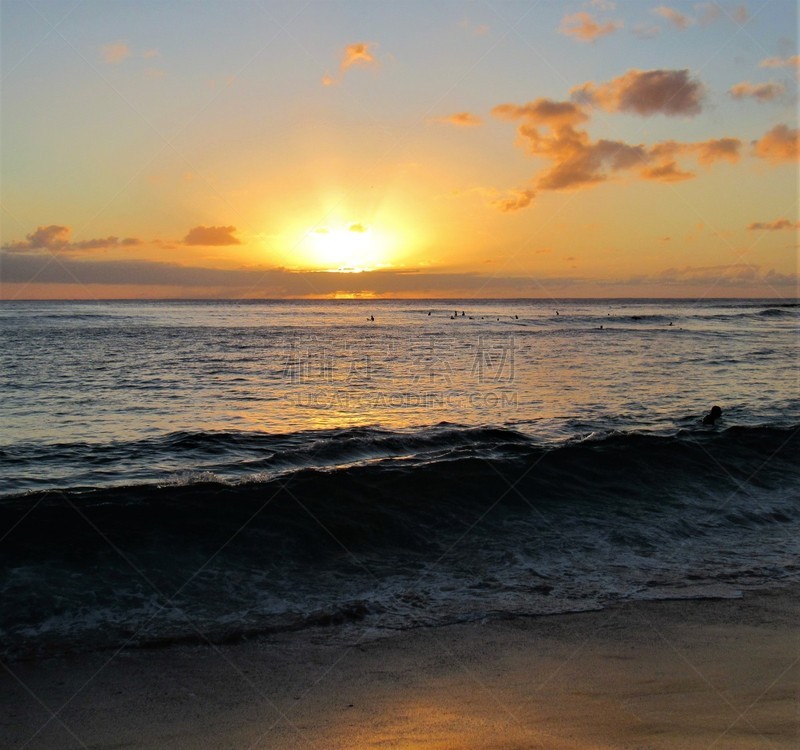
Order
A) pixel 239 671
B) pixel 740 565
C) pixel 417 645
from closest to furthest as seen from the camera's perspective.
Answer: pixel 239 671 → pixel 417 645 → pixel 740 565

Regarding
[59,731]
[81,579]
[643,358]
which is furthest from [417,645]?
[643,358]

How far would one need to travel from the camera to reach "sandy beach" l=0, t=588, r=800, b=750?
15.2ft

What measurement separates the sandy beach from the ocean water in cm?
53

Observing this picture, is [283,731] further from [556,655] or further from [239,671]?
[556,655]

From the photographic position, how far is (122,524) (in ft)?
30.0

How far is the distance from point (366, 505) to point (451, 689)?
5.18 metres

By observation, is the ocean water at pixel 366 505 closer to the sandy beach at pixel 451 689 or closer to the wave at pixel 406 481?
the wave at pixel 406 481

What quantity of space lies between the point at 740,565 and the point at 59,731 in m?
7.48

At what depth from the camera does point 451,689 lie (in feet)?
17.5

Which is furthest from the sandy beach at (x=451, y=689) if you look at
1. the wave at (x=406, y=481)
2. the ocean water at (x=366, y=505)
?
the wave at (x=406, y=481)

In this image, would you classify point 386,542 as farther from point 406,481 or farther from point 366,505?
point 406,481

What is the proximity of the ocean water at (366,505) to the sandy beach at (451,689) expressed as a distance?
53 centimetres

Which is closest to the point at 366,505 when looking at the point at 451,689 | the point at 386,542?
the point at 386,542

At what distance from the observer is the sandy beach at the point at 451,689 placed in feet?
15.2
